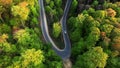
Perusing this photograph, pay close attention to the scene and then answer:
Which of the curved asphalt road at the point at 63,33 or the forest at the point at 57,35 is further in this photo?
the curved asphalt road at the point at 63,33

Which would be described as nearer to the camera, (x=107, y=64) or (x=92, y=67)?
(x=92, y=67)

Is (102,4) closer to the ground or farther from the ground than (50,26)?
farther from the ground

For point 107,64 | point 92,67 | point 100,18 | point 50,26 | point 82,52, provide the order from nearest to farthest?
point 92,67 < point 107,64 < point 82,52 < point 100,18 < point 50,26

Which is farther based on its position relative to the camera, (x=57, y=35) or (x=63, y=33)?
(x=63, y=33)

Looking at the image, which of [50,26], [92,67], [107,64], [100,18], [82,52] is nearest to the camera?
[92,67]

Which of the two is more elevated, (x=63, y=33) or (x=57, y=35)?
(x=63, y=33)

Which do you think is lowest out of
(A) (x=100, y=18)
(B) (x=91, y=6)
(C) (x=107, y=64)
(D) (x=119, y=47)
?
(C) (x=107, y=64)

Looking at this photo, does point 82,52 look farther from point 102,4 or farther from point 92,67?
point 102,4

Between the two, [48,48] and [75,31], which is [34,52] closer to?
[48,48]

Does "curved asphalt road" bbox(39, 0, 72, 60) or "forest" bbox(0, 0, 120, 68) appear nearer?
"forest" bbox(0, 0, 120, 68)

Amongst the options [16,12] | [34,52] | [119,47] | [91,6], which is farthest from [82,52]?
[16,12]
